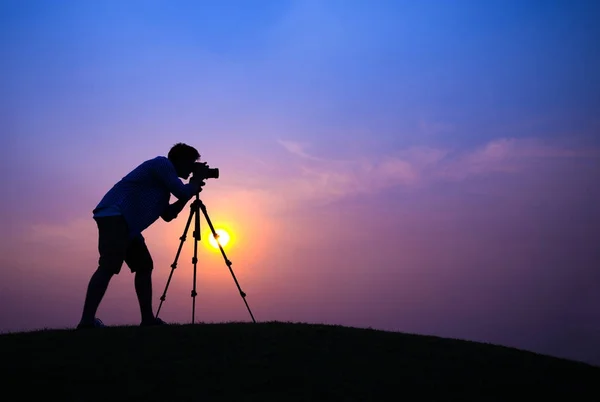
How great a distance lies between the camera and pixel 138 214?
7789 mm

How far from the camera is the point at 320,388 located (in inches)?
214

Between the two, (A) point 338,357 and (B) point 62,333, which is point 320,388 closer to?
(A) point 338,357

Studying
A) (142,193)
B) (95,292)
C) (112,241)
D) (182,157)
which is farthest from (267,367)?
(182,157)

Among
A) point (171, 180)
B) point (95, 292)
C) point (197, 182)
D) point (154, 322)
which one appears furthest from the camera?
point (197, 182)

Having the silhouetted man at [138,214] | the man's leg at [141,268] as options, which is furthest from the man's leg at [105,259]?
the man's leg at [141,268]

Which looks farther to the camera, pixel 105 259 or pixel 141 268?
pixel 141 268

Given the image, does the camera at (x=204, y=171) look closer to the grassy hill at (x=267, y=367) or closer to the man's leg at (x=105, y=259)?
the man's leg at (x=105, y=259)

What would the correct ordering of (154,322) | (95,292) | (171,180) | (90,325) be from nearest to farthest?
1. (95,292)
2. (90,325)
3. (171,180)
4. (154,322)

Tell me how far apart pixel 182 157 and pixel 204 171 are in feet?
1.36

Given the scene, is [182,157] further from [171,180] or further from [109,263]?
[109,263]

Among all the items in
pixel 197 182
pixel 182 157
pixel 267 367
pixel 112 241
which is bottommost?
pixel 267 367

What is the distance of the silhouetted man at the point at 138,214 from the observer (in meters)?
7.50

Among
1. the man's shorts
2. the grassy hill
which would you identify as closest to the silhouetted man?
the man's shorts

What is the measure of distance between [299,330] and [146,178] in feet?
10.2
